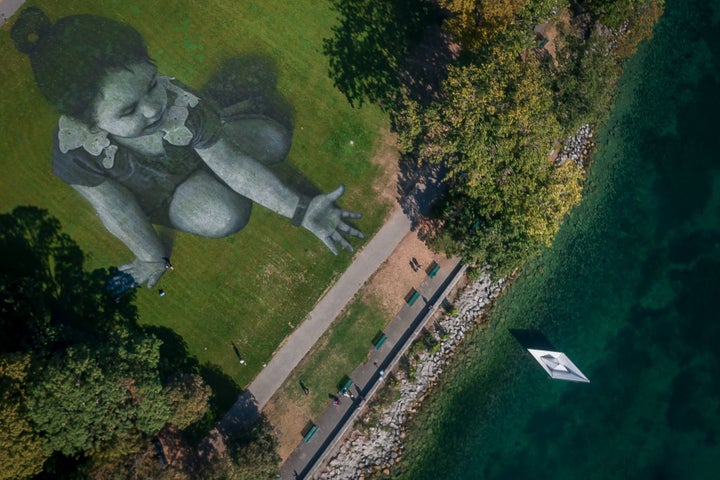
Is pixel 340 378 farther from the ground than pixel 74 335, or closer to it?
farther from the ground

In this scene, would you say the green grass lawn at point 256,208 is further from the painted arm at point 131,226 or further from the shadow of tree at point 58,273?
the shadow of tree at point 58,273

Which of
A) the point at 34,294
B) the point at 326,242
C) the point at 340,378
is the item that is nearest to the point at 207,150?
the point at 326,242

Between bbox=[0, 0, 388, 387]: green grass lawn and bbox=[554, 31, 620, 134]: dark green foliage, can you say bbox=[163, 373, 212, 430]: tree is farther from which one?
bbox=[554, 31, 620, 134]: dark green foliage

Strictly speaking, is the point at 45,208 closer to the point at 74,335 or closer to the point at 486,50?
the point at 74,335

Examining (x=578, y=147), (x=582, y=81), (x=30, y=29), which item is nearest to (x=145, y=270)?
(x=30, y=29)

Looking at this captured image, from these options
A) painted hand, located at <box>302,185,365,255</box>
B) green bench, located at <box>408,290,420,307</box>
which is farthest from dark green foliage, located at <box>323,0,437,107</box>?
green bench, located at <box>408,290,420,307</box>

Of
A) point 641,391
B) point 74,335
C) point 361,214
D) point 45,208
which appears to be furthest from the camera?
point 641,391

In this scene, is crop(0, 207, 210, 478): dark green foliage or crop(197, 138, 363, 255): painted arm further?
crop(197, 138, 363, 255): painted arm
